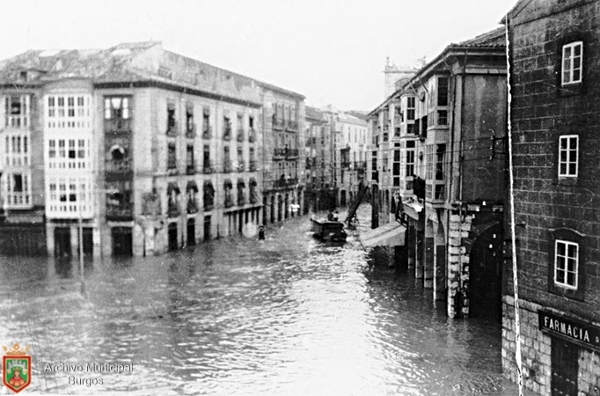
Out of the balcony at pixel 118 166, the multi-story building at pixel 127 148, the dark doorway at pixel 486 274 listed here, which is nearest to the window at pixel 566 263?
the dark doorway at pixel 486 274

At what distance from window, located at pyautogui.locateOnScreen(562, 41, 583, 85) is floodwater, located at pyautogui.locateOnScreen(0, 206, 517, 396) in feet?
23.2

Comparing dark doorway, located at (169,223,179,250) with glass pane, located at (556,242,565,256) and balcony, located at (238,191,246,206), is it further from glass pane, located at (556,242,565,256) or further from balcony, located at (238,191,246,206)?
glass pane, located at (556,242,565,256)

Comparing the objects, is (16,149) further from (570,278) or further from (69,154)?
(570,278)

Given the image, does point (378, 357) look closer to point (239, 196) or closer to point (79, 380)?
point (79, 380)

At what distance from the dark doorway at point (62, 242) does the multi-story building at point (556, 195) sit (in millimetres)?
18681

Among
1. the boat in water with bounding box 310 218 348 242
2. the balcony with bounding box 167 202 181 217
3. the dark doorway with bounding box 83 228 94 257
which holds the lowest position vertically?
the boat in water with bounding box 310 218 348 242

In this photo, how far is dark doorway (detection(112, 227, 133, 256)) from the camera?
99.3 ft

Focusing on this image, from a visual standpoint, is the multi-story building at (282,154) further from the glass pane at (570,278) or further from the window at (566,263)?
the glass pane at (570,278)

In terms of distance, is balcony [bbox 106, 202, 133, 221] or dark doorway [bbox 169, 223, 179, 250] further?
dark doorway [bbox 169, 223, 179, 250]

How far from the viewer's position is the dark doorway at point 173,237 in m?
34.3

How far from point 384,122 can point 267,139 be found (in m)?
14.2

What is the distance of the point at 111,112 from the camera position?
97.0 feet

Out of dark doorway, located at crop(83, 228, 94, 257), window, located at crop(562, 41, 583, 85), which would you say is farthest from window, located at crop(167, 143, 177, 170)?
window, located at crop(562, 41, 583, 85)

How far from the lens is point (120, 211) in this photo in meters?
30.6
